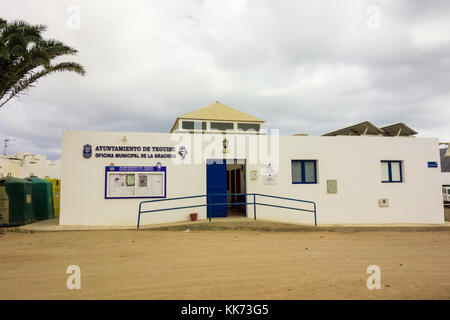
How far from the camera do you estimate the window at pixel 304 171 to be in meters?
12.3

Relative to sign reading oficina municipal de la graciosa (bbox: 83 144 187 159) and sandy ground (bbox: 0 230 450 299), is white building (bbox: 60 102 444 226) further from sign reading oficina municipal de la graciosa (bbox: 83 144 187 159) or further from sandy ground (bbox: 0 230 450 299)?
sandy ground (bbox: 0 230 450 299)

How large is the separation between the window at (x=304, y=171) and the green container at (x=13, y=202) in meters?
10.1

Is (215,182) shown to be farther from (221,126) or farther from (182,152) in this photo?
(221,126)

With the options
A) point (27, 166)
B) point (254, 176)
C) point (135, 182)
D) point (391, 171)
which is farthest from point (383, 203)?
point (27, 166)

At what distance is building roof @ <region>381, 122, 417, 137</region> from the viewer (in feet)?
47.5

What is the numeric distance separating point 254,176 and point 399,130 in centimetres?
801

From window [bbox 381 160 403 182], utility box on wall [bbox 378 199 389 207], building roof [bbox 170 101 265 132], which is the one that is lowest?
utility box on wall [bbox 378 199 389 207]

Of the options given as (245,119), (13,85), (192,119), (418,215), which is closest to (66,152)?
(13,85)

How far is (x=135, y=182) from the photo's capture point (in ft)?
36.0

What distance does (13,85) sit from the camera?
1085cm

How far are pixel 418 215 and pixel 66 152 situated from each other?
1409 cm

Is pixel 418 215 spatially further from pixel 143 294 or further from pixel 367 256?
pixel 143 294

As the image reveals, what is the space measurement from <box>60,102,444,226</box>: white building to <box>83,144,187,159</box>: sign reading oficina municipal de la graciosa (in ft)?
0.11

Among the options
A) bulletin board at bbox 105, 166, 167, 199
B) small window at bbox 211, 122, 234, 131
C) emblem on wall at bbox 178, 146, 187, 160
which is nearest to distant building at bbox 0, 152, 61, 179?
small window at bbox 211, 122, 234, 131
